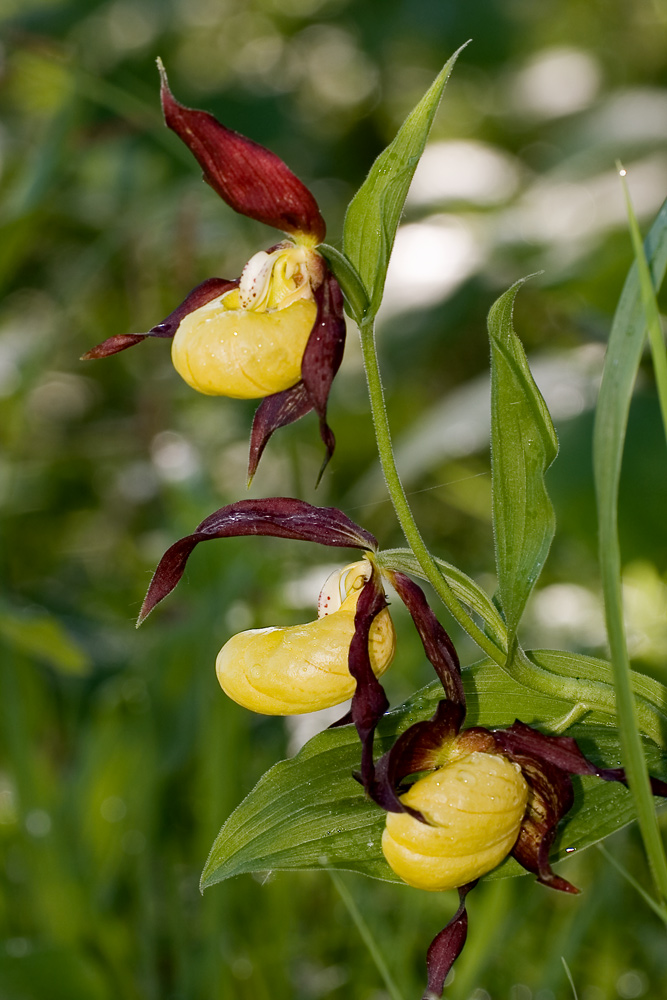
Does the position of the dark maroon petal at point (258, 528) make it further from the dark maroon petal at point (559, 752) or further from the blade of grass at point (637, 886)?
the blade of grass at point (637, 886)

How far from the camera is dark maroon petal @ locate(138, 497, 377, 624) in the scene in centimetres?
67

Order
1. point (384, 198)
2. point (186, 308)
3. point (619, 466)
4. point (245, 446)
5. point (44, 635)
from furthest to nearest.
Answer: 1. point (245, 446)
2. point (44, 635)
3. point (186, 308)
4. point (384, 198)
5. point (619, 466)

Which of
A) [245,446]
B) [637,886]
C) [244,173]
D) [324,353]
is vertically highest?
[244,173]

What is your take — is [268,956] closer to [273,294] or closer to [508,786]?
[508,786]

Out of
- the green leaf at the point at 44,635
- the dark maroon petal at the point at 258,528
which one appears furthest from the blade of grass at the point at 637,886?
the green leaf at the point at 44,635

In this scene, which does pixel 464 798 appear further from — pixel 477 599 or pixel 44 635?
pixel 44 635

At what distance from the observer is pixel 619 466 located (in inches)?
19.1

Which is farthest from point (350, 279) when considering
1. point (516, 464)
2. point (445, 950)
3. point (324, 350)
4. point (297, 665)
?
point (445, 950)

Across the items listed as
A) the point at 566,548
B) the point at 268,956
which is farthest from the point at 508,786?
the point at 566,548

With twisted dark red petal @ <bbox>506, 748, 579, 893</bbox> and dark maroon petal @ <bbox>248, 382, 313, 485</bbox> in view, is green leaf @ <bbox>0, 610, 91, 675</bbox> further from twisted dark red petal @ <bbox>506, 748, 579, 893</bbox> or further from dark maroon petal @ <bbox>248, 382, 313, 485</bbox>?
twisted dark red petal @ <bbox>506, 748, 579, 893</bbox>

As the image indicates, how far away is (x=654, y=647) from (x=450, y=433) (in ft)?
1.50

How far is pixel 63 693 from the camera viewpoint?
1888 millimetres

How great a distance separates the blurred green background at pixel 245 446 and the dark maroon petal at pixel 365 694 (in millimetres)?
498

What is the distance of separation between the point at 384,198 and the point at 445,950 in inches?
22.1
